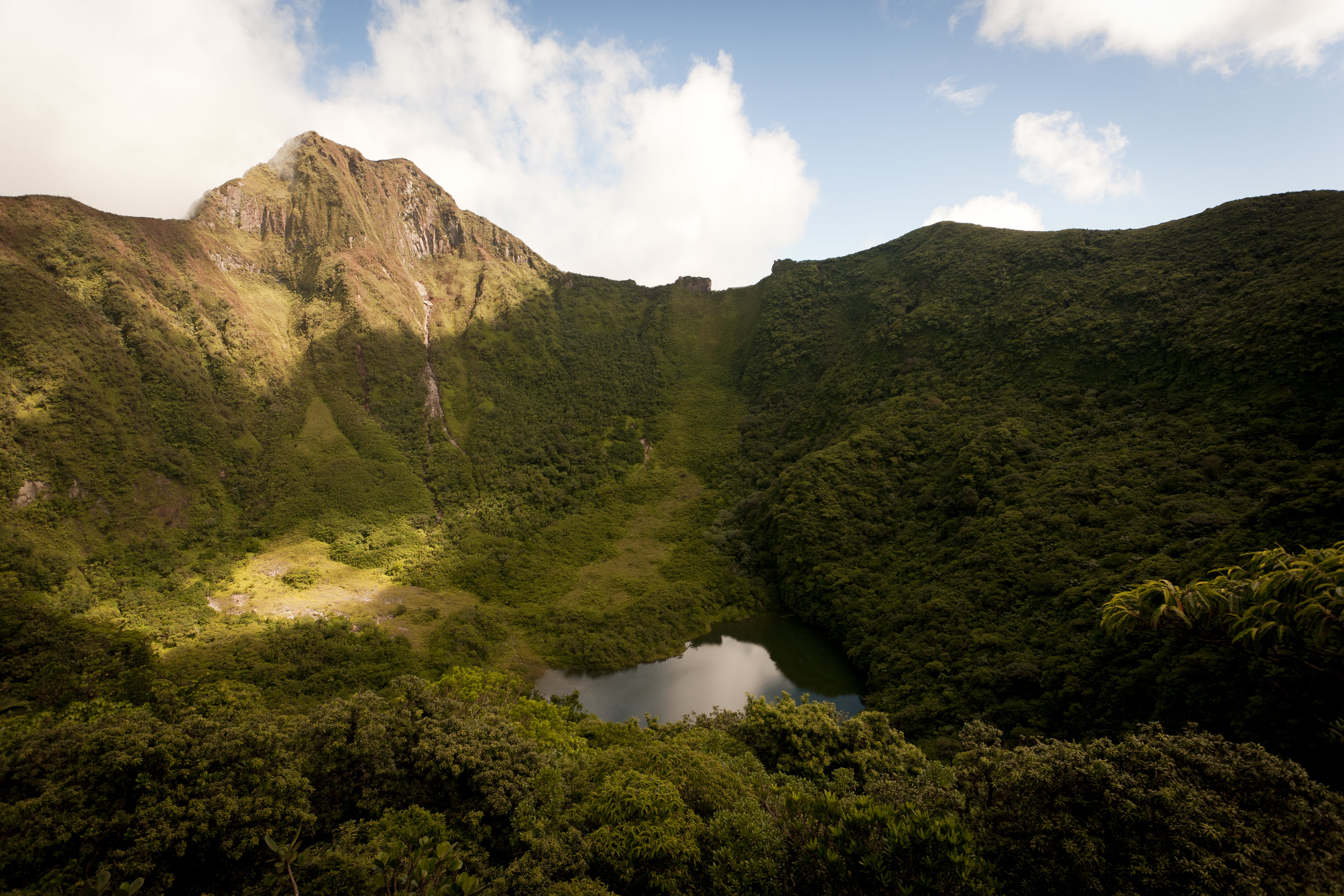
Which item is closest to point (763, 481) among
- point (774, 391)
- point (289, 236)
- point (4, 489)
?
point (774, 391)

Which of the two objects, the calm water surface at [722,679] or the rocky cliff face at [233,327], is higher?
the rocky cliff face at [233,327]

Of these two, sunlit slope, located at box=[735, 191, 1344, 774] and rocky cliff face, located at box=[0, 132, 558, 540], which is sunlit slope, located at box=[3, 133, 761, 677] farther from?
sunlit slope, located at box=[735, 191, 1344, 774]

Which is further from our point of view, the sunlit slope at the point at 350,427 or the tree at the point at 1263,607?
the sunlit slope at the point at 350,427

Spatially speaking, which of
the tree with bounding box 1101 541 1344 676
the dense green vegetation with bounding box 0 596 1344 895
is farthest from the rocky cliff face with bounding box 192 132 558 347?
the tree with bounding box 1101 541 1344 676

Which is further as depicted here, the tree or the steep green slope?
the steep green slope

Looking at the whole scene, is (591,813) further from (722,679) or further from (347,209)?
(347,209)

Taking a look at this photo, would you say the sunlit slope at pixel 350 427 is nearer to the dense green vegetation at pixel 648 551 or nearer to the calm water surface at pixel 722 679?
the dense green vegetation at pixel 648 551

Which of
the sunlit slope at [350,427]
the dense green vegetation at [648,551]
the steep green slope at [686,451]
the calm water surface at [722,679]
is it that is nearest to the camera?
the dense green vegetation at [648,551]

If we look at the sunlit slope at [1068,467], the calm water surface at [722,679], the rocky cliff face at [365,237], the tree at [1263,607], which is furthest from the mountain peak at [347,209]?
the tree at [1263,607]
